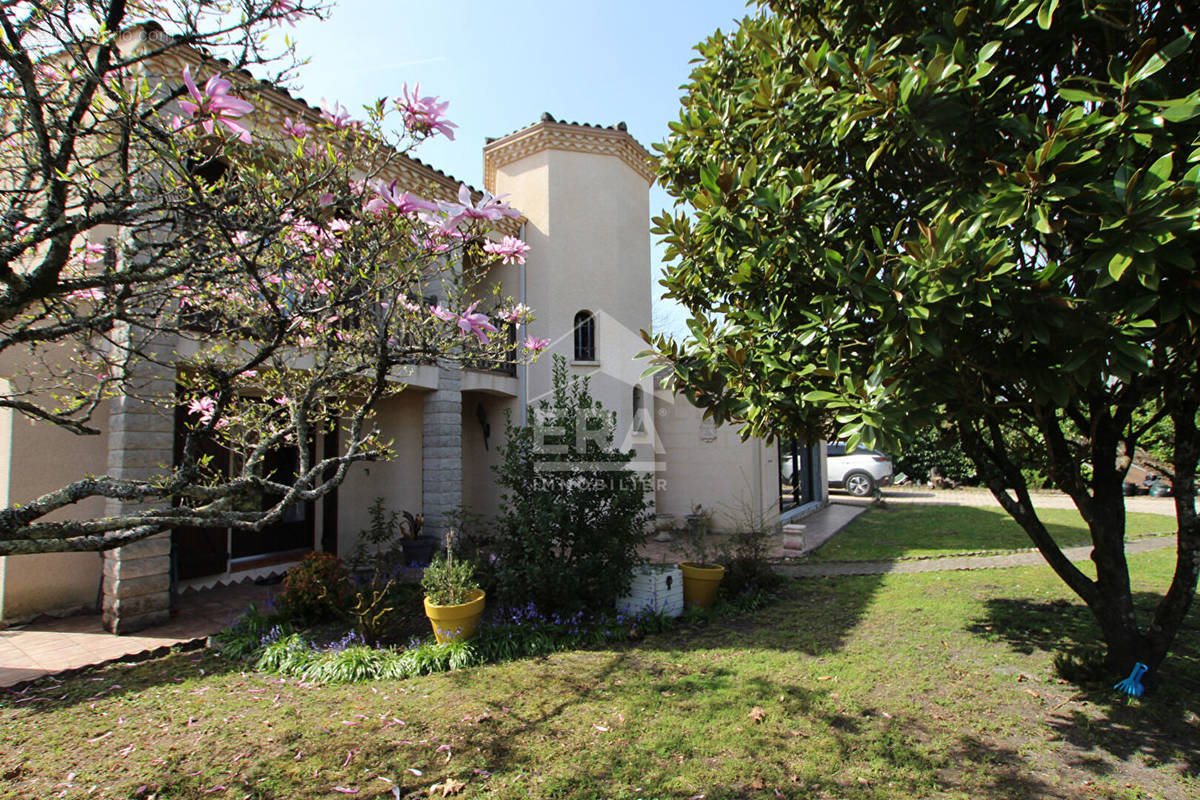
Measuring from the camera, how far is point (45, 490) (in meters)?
6.20

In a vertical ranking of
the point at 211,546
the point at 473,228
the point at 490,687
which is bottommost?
the point at 490,687

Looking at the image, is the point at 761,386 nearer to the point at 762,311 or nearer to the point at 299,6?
the point at 762,311

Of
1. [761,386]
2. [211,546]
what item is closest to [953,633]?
[761,386]

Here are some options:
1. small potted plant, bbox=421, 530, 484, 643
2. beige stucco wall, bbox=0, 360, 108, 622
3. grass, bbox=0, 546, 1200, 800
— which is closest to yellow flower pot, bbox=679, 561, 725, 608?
grass, bbox=0, 546, 1200, 800

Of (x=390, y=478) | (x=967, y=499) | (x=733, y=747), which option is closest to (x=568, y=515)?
(x=733, y=747)

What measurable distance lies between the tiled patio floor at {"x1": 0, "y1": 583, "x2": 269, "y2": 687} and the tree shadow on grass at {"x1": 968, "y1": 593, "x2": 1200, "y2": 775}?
25.8 ft

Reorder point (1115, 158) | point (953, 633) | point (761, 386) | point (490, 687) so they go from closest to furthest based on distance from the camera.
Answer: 1. point (1115, 158)
2. point (761, 386)
3. point (490, 687)
4. point (953, 633)

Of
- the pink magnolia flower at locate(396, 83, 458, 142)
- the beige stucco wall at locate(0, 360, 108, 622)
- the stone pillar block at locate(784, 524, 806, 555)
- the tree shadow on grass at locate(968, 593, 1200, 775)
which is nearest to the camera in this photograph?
the pink magnolia flower at locate(396, 83, 458, 142)

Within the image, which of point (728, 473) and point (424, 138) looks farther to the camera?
point (728, 473)

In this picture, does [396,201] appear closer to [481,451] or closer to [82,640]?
[82,640]

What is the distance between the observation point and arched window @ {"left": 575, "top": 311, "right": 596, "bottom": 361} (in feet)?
39.8

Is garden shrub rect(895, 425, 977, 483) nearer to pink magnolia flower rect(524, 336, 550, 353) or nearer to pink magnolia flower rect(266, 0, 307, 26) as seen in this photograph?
pink magnolia flower rect(524, 336, 550, 353)

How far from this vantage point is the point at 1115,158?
8.41 ft

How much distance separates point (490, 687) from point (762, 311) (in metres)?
3.73
